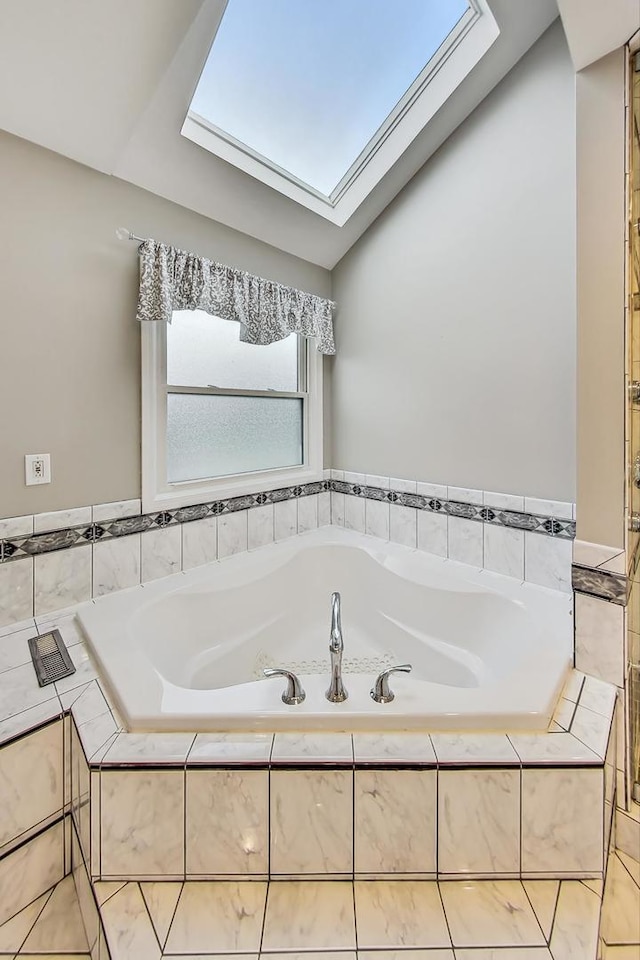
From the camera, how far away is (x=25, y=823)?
1.07 metres

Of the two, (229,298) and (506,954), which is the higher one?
(229,298)

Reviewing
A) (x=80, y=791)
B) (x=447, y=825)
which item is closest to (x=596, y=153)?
(x=447, y=825)

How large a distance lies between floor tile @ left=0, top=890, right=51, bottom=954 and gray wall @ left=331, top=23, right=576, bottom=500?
205 centimetres

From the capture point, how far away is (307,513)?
8.50 feet

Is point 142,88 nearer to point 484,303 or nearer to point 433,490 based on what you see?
point 484,303

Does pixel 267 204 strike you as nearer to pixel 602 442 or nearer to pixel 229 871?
pixel 602 442

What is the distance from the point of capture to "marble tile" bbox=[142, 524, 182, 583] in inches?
73.7

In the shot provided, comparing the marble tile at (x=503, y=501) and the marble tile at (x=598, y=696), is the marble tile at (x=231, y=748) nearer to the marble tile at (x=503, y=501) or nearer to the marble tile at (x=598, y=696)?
the marble tile at (x=598, y=696)

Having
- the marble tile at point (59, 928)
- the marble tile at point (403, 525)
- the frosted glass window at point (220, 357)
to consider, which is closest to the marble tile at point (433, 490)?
the marble tile at point (403, 525)

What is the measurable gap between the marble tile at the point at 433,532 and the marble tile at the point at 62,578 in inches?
62.0

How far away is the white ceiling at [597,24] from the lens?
1.06m

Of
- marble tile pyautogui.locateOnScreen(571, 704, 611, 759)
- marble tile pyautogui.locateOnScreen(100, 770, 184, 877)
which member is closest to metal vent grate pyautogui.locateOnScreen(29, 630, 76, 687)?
marble tile pyautogui.locateOnScreen(100, 770, 184, 877)

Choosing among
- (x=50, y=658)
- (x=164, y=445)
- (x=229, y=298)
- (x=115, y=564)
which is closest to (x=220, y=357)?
(x=229, y=298)

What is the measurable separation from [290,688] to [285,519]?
4.52 feet
